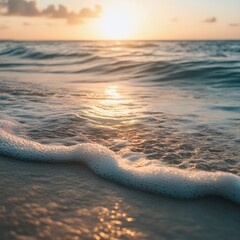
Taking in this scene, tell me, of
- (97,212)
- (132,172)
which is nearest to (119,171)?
(132,172)

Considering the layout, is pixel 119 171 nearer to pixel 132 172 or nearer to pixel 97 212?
pixel 132 172

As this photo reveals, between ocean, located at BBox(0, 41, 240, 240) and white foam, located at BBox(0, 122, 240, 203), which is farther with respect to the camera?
white foam, located at BBox(0, 122, 240, 203)

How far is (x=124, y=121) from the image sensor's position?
13.4ft

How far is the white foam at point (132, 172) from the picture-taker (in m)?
2.17

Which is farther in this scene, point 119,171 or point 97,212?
point 119,171

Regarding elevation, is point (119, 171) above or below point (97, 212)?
above

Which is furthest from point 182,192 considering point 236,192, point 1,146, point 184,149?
point 1,146

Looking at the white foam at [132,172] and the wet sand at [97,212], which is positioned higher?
the white foam at [132,172]

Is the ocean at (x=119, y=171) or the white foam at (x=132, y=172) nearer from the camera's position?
the ocean at (x=119, y=171)

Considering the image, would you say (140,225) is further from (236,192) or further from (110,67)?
(110,67)

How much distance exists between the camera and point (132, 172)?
2.42m

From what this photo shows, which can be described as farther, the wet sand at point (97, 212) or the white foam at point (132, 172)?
the white foam at point (132, 172)

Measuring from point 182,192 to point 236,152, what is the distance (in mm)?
939

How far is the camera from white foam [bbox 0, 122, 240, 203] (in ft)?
7.11
